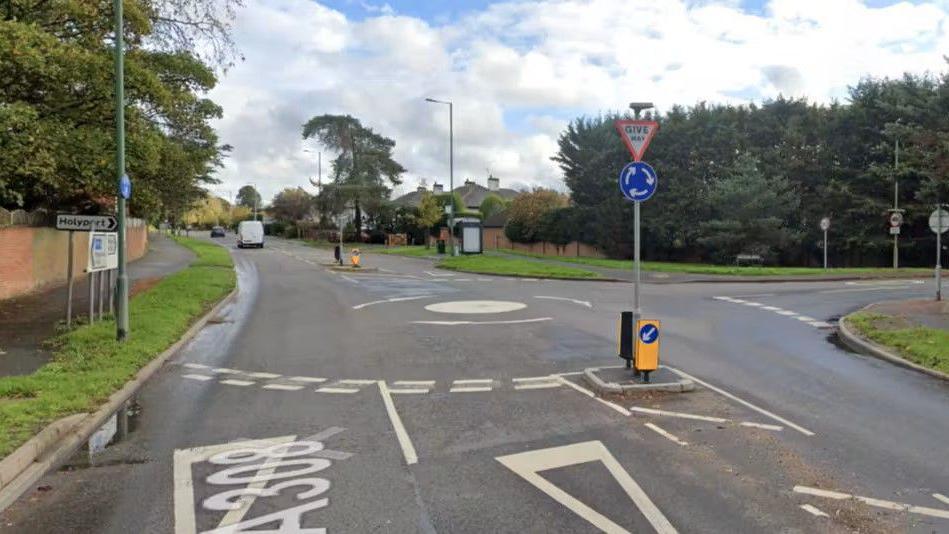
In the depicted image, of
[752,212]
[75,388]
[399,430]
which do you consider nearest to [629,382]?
[399,430]

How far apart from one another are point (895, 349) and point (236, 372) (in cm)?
1004

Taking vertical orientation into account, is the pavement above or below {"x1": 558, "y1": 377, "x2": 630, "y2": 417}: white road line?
above

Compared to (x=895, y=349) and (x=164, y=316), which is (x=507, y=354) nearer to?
(x=895, y=349)

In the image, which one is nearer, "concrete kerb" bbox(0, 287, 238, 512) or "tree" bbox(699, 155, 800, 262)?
"concrete kerb" bbox(0, 287, 238, 512)

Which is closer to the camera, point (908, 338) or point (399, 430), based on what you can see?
point (399, 430)

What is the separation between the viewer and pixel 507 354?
10352 millimetres

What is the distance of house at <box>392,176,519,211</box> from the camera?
3457 inches

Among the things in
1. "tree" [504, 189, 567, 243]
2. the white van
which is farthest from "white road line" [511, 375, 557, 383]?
the white van

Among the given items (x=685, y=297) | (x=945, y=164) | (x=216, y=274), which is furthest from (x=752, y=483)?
(x=216, y=274)

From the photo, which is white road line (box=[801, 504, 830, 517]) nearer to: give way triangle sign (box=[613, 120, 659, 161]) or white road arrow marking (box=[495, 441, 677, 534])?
white road arrow marking (box=[495, 441, 677, 534])

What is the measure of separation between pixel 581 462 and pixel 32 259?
18645 millimetres

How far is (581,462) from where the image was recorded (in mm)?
5516

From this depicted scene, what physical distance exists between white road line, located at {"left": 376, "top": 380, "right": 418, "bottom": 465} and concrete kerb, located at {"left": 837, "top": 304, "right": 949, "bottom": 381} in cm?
719

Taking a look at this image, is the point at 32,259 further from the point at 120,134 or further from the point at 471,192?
the point at 471,192
